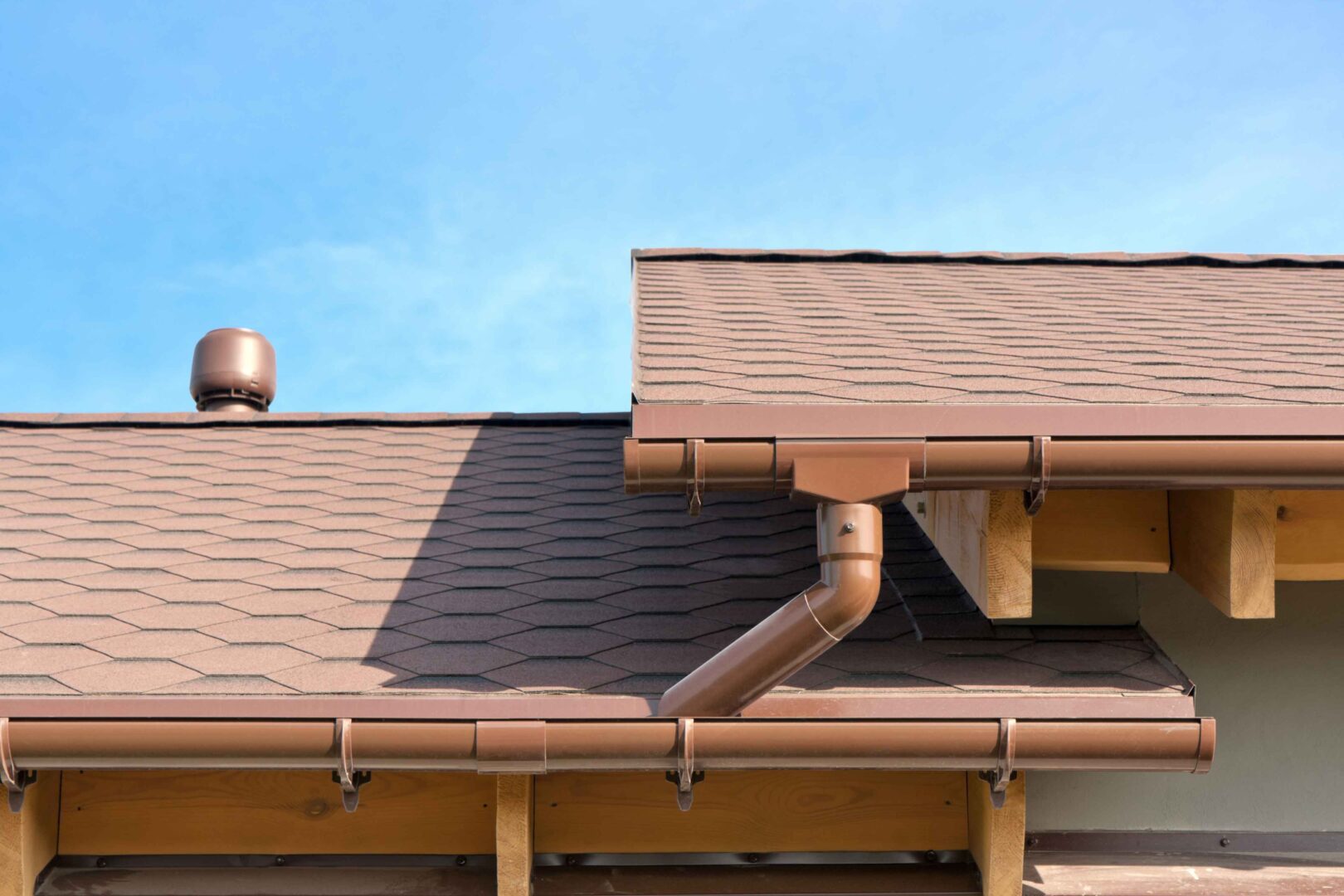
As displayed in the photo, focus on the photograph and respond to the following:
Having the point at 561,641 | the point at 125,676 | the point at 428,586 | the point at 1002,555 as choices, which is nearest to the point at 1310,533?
the point at 1002,555

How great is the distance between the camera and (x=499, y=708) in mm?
2215

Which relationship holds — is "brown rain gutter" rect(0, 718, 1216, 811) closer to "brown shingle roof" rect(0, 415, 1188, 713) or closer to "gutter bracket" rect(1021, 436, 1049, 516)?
"brown shingle roof" rect(0, 415, 1188, 713)

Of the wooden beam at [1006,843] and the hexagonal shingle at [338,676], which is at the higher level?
the hexagonal shingle at [338,676]

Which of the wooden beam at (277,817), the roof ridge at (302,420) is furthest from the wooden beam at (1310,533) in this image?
the roof ridge at (302,420)

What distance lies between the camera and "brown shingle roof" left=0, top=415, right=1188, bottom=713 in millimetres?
2375

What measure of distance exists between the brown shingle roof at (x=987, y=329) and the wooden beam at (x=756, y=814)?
1028 millimetres

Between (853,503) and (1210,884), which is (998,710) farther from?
(1210,884)

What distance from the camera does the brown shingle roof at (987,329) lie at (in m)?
2.49

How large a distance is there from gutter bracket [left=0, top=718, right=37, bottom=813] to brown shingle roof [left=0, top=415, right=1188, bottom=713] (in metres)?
0.14

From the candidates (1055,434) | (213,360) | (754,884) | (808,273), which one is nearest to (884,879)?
(754,884)

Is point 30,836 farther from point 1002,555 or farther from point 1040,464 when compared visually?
point 1040,464

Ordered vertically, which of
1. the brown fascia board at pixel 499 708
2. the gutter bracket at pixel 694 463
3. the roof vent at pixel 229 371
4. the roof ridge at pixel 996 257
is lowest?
the brown fascia board at pixel 499 708

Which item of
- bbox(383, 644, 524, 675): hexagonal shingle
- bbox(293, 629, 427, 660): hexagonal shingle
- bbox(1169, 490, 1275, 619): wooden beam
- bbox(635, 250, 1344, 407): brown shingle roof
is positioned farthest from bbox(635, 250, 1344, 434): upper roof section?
bbox(293, 629, 427, 660): hexagonal shingle

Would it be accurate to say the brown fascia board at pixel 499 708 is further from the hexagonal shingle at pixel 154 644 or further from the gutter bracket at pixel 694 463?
the gutter bracket at pixel 694 463
